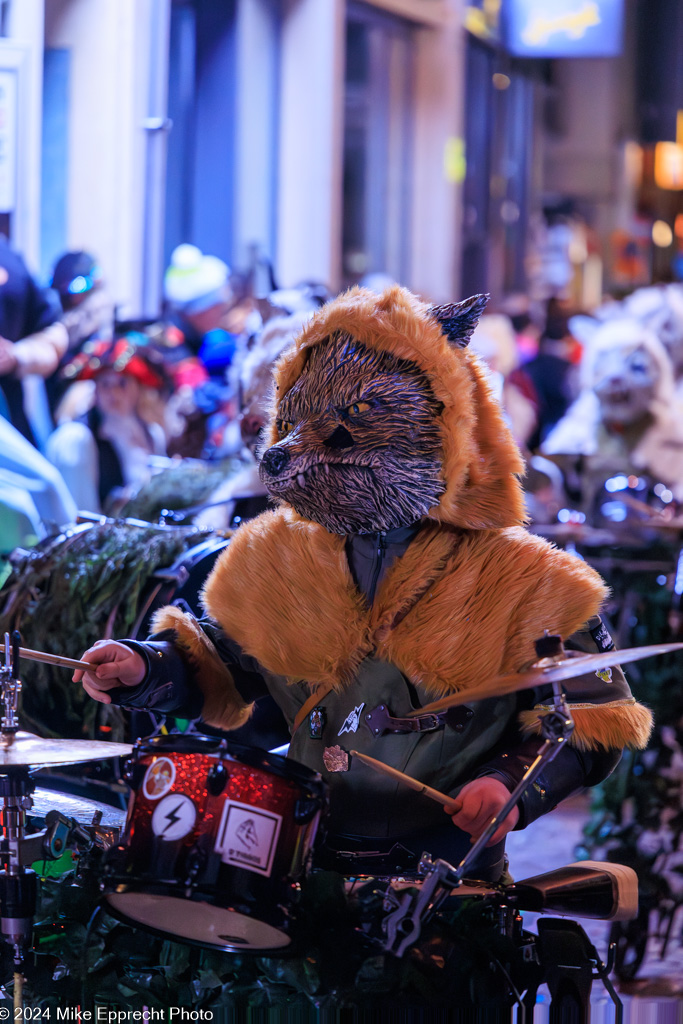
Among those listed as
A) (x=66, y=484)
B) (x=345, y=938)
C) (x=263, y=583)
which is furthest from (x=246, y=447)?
(x=66, y=484)

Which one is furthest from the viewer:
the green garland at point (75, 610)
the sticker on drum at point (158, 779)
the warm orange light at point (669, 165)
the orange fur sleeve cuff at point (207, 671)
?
the warm orange light at point (669, 165)

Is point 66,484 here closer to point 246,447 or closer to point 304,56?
point 246,447

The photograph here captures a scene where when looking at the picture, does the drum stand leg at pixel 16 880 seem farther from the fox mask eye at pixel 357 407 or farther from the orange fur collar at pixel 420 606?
the fox mask eye at pixel 357 407

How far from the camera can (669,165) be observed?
18.8 m

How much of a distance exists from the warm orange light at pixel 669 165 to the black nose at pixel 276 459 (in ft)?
57.8

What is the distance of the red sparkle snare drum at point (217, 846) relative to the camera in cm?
183

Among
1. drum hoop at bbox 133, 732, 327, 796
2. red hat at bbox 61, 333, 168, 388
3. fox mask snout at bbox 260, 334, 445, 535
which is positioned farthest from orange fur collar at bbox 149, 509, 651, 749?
red hat at bbox 61, 333, 168, 388

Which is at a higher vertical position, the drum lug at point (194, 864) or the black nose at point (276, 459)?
the black nose at point (276, 459)

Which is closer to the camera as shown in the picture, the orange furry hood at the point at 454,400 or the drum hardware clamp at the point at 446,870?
the drum hardware clamp at the point at 446,870

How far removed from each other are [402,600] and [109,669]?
50cm

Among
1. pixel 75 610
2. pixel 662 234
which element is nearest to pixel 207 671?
pixel 75 610

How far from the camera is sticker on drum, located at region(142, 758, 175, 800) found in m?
1.93

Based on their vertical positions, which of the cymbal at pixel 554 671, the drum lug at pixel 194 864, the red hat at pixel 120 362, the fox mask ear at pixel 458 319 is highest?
the fox mask ear at pixel 458 319

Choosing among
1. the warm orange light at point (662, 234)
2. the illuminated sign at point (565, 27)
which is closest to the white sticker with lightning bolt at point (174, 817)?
the illuminated sign at point (565, 27)
